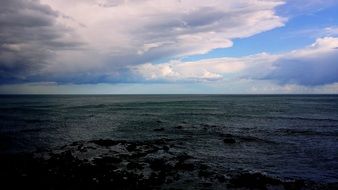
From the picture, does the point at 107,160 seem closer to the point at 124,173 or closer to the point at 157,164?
the point at 157,164

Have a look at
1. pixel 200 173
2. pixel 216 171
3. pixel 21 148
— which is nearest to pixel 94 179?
pixel 200 173

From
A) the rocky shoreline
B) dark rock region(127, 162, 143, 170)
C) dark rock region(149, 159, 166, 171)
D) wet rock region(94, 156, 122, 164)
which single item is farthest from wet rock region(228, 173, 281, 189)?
wet rock region(94, 156, 122, 164)

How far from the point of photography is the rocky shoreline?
79.5ft

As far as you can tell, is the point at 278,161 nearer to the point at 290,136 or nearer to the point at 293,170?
the point at 293,170

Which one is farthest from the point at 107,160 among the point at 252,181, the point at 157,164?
the point at 252,181

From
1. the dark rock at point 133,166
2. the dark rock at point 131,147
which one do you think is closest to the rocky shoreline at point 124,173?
the dark rock at point 133,166

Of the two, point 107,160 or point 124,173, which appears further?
point 107,160

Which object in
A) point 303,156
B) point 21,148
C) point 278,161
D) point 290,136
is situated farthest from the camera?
point 290,136

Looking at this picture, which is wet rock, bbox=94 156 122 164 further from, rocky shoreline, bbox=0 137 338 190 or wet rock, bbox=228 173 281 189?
wet rock, bbox=228 173 281 189

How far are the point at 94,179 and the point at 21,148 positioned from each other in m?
20.2

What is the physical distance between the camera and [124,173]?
27297mm

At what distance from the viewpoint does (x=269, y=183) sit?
25.1 m

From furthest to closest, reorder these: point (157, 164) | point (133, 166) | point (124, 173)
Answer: point (157, 164) → point (133, 166) → point (124, 173)

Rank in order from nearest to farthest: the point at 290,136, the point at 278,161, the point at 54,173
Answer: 1. the point at 54,173
2. the point at 278,161
3. the point at 290,136
